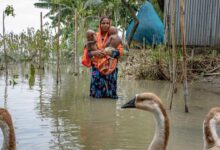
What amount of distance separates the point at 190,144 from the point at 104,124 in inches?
75.5

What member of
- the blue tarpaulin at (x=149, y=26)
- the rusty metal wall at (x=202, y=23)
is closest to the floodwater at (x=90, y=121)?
the rusty metal wall at (x=202, y=23)

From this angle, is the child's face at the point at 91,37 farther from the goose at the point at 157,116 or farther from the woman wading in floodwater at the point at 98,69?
the goose at the point at 157,116

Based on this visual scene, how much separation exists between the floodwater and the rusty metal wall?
286cm

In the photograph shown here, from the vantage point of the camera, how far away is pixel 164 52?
16.2 metres

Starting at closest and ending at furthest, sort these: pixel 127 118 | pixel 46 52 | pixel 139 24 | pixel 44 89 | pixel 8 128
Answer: pixel 8 128 < pixel 127 118 < pixel 44 89 < pixel 139 24 < pixel 46 52

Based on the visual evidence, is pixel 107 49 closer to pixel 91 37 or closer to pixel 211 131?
pixel 91 37

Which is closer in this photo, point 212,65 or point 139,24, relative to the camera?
point 212,65

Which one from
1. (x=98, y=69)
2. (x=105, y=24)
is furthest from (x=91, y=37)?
(x=98, y=69)

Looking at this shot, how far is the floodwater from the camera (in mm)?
7121

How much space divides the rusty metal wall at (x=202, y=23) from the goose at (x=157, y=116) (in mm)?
10387

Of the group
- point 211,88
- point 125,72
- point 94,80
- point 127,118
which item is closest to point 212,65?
point 211,88

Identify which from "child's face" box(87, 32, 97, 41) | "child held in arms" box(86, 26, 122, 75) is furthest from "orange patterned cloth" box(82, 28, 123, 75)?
"child's face" box(87, 32, 97, 41)

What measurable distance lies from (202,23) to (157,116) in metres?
11.4

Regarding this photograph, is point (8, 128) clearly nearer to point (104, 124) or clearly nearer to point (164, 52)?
point (104, 124)
